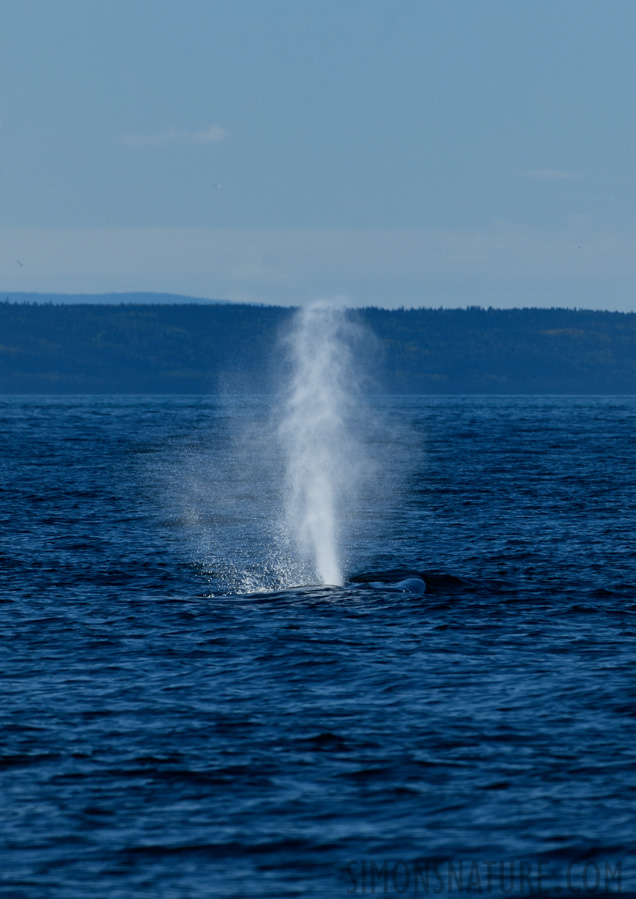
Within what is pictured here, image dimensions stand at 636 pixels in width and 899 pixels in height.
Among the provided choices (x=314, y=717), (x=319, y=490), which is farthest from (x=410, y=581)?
(x=319, y=490)

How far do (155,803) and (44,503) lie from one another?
4251 cm

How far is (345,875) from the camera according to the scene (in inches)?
Answer: 557

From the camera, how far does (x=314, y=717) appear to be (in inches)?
792

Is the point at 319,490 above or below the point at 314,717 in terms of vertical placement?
above

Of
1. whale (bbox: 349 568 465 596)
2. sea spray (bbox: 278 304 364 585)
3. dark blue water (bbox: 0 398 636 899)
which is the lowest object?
dark blue water (bbox: 0 398 636 899)

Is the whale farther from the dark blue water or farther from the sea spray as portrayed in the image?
the sea spray

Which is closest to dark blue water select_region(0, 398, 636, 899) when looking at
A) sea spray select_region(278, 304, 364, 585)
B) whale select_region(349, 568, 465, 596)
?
whale select_region(349, 568, 465, 596)

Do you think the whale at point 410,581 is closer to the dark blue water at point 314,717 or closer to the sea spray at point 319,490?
the dark blue water at point 314,717

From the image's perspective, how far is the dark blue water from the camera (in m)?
14.5

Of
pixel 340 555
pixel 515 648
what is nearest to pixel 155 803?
pixel 515 648

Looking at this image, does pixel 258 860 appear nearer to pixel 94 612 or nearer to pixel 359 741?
pixel 359 741

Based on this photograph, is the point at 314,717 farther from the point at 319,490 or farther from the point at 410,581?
the point at 319,490

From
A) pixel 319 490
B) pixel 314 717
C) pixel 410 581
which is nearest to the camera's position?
pixel 314 717

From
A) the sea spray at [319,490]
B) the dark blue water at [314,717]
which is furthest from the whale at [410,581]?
the sea spray at [319,490]
